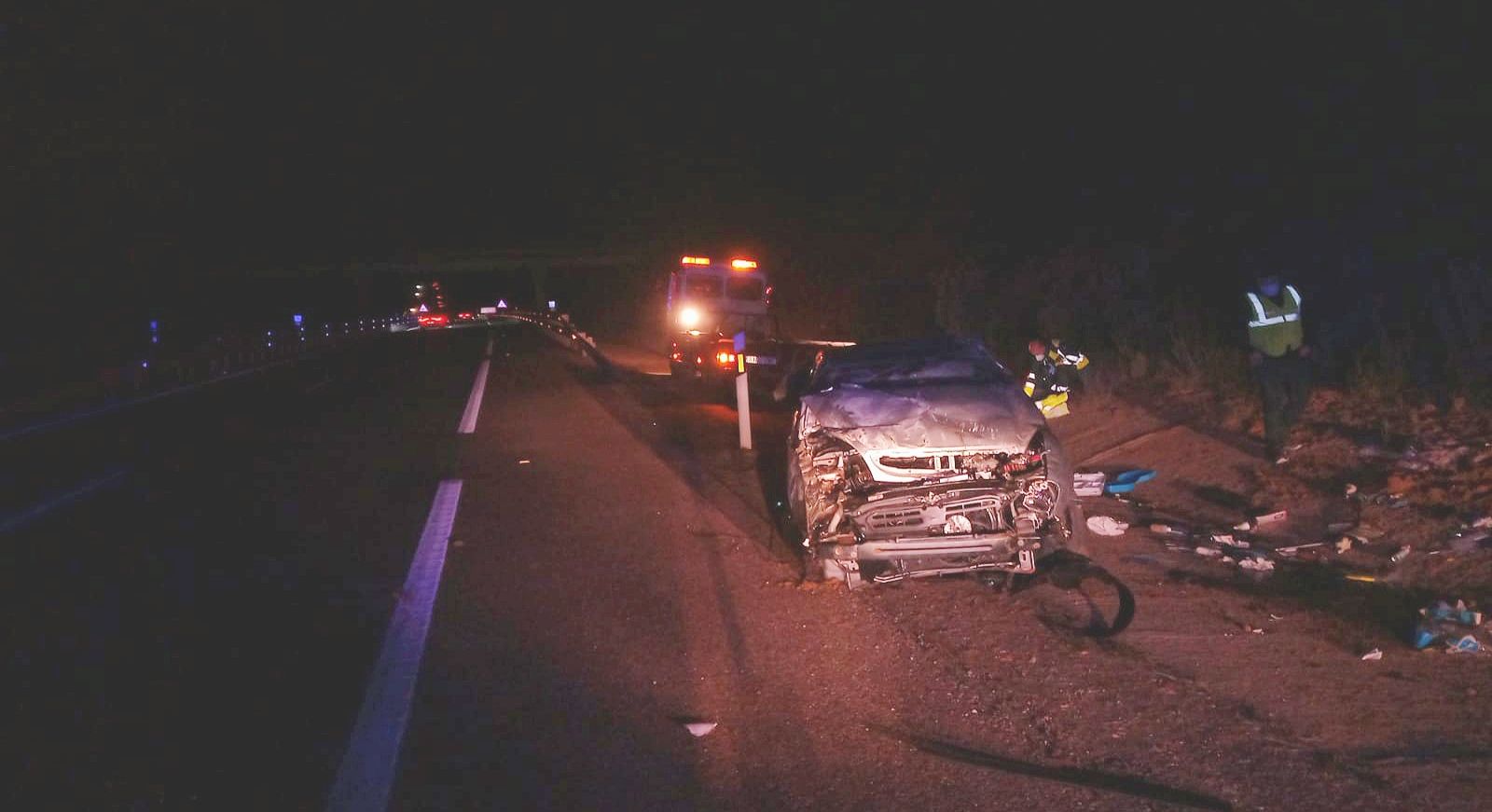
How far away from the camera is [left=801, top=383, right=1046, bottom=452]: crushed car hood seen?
27.6 ft

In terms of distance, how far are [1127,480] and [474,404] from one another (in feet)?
47.3

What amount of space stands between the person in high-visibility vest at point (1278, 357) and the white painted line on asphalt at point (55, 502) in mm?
11829

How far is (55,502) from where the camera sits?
13.9 metres

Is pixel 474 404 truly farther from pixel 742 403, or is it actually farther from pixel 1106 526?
pixel 1106 526

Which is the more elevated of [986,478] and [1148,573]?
[986,478]

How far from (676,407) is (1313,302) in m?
9.80

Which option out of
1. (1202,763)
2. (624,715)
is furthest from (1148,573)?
(624,715)

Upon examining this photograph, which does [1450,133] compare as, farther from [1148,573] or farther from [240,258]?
[240,258]

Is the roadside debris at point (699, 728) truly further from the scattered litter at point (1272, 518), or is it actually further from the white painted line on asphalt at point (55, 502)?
the white painted line on asphalt at point (55, 502)

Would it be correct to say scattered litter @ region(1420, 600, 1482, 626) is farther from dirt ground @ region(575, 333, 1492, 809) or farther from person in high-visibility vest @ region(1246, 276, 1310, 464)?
person in high-visibility vest @ region(1246, 276, 1310, 464)

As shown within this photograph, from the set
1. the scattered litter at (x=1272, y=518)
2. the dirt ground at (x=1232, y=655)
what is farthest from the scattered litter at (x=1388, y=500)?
the scattered litter at (x=1272, y=518)

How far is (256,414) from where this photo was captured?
2345cm

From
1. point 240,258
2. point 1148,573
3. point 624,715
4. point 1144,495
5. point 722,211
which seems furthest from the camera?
point 240,258

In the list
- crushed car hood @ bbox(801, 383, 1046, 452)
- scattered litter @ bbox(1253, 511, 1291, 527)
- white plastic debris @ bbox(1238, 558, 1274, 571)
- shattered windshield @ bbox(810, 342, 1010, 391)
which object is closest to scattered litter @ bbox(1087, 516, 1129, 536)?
scattered litter @ bbox(1253, 511, 1291, 527)
